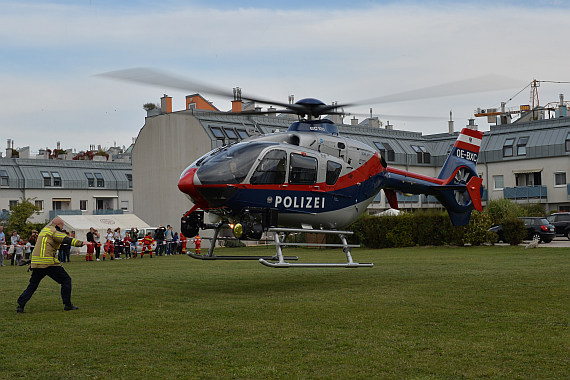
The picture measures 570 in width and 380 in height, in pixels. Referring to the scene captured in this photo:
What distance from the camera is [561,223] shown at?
4084 centimetres

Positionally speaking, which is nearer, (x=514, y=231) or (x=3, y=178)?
(x=514, y=231)

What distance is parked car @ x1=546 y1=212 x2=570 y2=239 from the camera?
133ft

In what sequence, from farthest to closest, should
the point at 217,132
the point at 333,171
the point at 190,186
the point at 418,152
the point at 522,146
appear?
1. the point at 418,152
2. the point at 522,146
3. the point at 217,132
4. the point at 333,171
5. the point at 190,186

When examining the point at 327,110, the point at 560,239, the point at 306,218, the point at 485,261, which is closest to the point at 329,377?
the point at 306,218

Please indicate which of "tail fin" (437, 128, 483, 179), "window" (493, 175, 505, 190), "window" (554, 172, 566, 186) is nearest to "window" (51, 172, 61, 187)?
"window" (493, 175, 505, 190)

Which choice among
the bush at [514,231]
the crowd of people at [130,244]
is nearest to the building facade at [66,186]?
the crowd of people at [130,244]

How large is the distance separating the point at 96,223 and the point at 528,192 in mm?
35422

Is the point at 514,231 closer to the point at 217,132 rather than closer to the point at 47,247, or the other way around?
the point at 217,132

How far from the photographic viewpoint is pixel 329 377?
7730 mm

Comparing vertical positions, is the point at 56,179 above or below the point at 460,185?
above

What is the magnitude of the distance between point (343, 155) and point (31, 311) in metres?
8.53

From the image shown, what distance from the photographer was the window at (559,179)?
5569 centimetres

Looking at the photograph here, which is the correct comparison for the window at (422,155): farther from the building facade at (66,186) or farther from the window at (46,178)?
the window at (46,178)

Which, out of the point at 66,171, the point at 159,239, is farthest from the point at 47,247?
the point at 66,171
